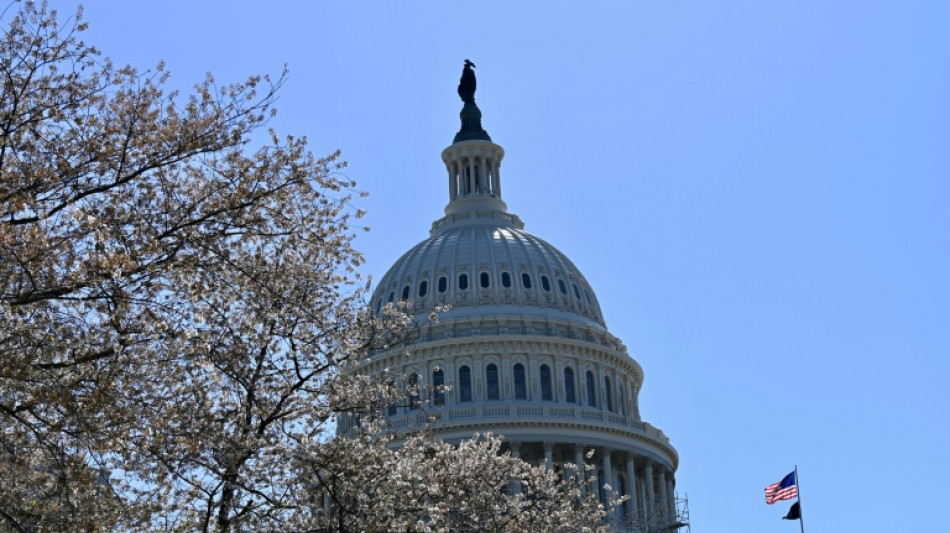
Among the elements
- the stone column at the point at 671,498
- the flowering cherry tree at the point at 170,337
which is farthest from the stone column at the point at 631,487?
the flowering cherry tree at the point at 170,337

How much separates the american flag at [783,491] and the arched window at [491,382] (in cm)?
3119

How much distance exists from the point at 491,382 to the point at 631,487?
41.9 feet

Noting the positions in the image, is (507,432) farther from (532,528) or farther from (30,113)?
(30,113)

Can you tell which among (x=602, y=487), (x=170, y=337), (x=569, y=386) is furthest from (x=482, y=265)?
(x=170, y=337)

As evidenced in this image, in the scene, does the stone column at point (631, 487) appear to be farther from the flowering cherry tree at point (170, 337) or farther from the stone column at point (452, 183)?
the flowering cherry tree at point (170, 337)

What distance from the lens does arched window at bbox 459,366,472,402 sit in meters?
94.1

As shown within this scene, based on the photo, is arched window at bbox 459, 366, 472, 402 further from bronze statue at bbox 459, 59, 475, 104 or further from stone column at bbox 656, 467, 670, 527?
bronze statue at bbox 459, 59, 475, 104

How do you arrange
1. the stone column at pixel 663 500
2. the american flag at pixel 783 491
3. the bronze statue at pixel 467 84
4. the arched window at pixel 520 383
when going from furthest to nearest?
the bronze statue at pixel 467 84, the arched window at pixel 520 383, the stone column at pixel 663 500, the american flag at pixel 783 491

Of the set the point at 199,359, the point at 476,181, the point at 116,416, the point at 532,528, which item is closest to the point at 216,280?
the point at 199,359

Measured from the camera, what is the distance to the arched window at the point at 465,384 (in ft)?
309

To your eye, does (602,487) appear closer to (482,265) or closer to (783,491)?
(482,265)

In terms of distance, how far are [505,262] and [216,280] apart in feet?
269

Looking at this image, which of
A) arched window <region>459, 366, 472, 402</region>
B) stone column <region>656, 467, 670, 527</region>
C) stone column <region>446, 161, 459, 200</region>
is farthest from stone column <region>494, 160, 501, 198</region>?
stone column <region>656, 467, 670, 527</region>

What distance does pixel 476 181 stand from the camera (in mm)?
113250
